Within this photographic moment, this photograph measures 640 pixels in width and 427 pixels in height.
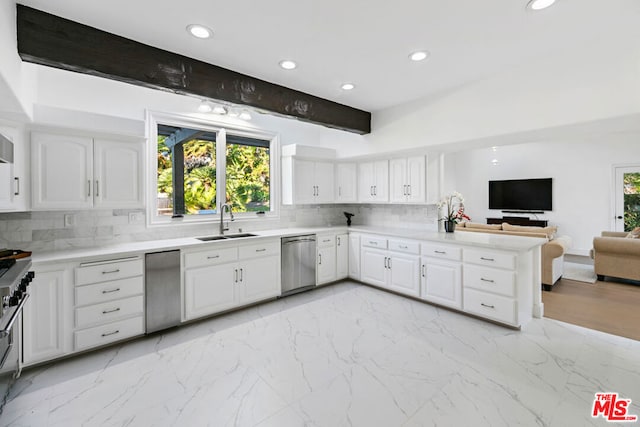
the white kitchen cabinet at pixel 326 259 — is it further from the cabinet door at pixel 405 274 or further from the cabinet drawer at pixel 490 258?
the cabinet drawer at pixel 490 258

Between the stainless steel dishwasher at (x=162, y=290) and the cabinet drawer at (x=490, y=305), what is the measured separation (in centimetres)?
313

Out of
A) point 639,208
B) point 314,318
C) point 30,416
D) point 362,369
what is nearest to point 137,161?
point 30,416

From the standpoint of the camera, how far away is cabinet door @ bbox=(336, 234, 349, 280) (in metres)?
4.66

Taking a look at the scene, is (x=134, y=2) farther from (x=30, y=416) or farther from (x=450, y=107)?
(x=450, y=107)

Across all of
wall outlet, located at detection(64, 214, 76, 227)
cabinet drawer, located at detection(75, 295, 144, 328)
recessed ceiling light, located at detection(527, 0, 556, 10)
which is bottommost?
cabinet drawer, located at detection(75, 295, 144, 328)

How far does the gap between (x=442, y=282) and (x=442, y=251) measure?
0.37 metres

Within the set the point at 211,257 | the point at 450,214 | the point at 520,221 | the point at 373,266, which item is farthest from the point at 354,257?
the point at 520,221

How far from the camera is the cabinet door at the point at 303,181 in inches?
182

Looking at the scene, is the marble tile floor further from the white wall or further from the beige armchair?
the white wall

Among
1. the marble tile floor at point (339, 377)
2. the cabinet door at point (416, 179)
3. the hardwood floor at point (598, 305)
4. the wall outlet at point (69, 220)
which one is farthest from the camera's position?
the cabinet door at point (416, 179)

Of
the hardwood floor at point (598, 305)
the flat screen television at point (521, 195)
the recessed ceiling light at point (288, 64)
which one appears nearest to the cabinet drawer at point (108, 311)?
the recessed ceiling light at point (288, 64)

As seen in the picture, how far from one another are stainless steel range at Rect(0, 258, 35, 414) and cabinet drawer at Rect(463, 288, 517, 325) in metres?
3.71

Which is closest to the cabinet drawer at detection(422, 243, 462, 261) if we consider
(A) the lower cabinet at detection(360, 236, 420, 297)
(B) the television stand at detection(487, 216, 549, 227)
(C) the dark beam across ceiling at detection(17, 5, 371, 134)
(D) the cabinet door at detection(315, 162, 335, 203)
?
(A) the lower cabinet at detection(360, 236, 420, 297)

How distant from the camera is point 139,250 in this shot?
286cm
